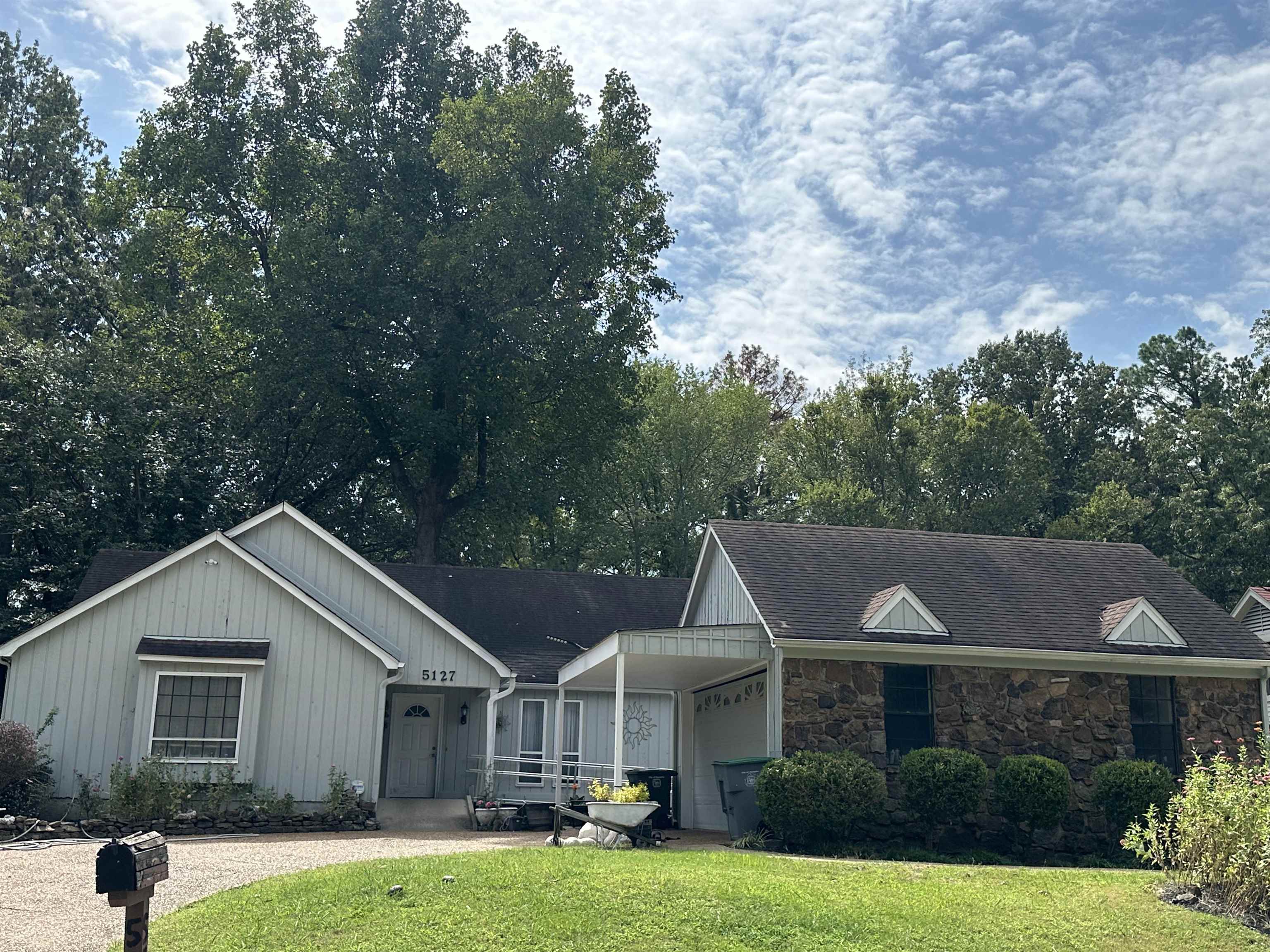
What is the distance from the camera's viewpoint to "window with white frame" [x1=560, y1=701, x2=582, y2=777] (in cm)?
2102

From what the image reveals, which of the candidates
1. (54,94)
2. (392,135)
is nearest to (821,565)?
(392,135)

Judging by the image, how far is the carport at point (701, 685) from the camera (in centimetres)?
1560

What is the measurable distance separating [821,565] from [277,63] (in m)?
24.0

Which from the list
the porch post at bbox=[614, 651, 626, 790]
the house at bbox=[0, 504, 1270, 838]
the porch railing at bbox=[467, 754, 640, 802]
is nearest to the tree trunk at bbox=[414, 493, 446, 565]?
the house at bbox=[0, 504, 1270, 838]

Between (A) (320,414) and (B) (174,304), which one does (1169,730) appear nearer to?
(A) (320,414)

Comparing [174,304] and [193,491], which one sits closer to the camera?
[193,491]

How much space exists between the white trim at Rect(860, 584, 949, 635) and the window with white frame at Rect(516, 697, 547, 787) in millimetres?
7363

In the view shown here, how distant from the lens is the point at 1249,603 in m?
26.7

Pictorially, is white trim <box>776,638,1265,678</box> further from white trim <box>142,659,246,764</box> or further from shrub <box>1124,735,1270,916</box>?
white trim <box>142,659,246,764</box>

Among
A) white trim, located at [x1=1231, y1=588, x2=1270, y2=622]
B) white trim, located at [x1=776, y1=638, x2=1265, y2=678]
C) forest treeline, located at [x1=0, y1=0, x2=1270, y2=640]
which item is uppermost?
forest treeline, located at [x1=0, y1=0, x2=1270, y2=640]

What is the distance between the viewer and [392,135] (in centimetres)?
3288

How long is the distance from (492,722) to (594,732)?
267 centimetres

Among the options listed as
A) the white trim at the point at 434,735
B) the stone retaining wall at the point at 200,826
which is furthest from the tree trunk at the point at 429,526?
the stone retaining wall at the point at 200,826

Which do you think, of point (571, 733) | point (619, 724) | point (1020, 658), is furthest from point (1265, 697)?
point (571, 733)
